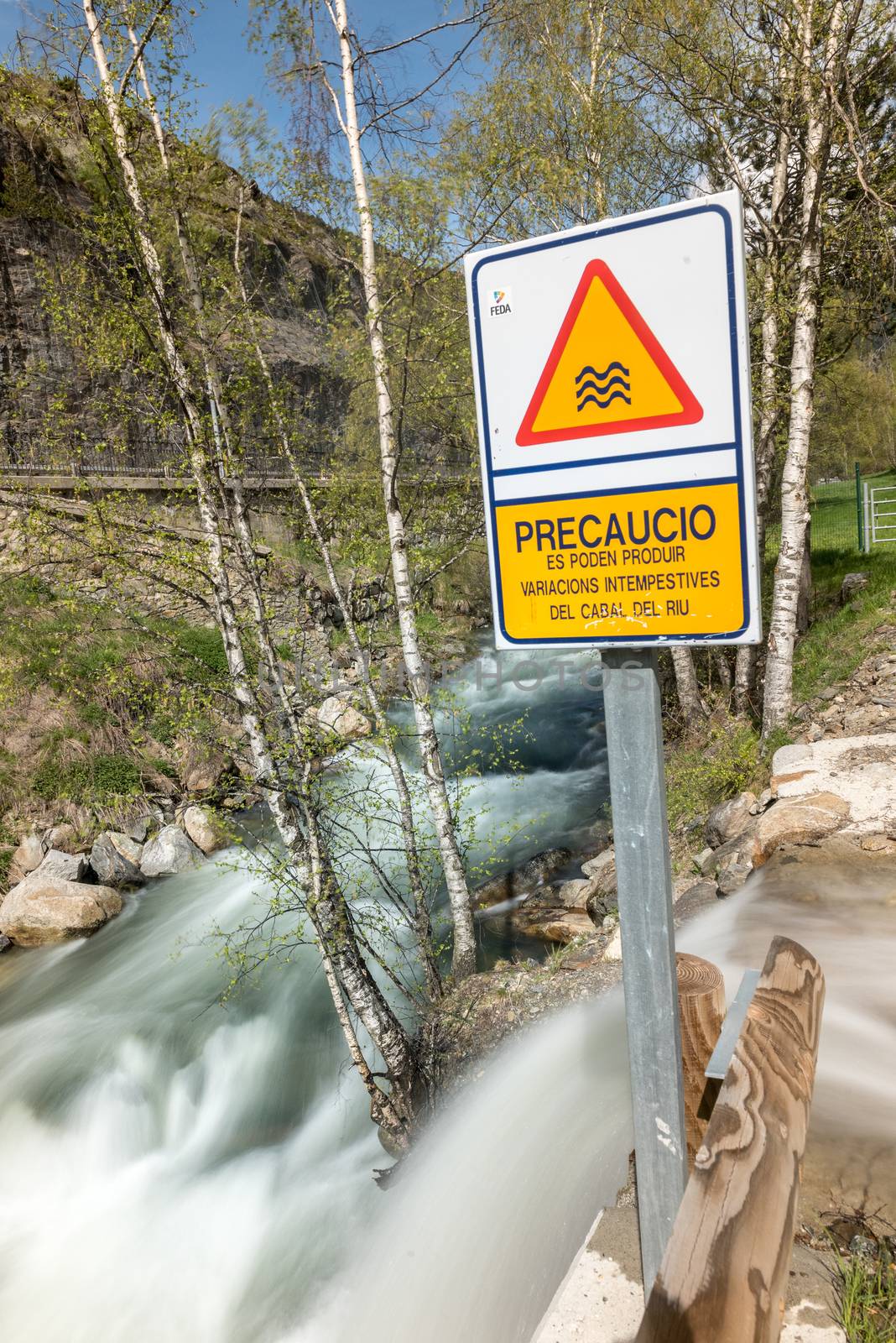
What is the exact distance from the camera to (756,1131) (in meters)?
1.42

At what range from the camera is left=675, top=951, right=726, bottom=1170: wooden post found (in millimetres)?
1924

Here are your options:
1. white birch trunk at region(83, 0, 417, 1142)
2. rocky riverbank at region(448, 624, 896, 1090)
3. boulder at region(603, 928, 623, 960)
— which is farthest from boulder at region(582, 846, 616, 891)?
white birch trunk at region(83, 0, 417, 1142)

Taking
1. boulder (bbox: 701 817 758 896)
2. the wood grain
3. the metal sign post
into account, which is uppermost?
the metal sign post

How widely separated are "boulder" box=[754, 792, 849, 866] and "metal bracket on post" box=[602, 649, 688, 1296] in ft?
12.3

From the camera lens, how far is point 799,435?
8.35 metres

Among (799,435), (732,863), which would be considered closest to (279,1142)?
(732,863)

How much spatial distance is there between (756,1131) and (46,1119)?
290 inches

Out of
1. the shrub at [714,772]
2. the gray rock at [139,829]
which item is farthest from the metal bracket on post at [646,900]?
the gray rock at [139,829]

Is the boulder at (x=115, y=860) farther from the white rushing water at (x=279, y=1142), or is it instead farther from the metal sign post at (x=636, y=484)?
the metal sign post at (x=636, y=484)

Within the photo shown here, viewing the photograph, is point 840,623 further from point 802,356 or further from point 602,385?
point 602,385

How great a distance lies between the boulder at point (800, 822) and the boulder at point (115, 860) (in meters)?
8.32

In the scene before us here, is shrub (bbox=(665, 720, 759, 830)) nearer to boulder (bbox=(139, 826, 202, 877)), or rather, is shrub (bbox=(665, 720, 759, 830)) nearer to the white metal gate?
the white metal gate

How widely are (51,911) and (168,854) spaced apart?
1681mm

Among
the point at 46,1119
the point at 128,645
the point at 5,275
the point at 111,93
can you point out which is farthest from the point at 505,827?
the point at 5,275
